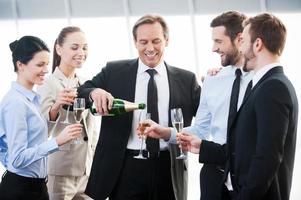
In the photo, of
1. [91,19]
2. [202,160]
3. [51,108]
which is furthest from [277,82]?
[91,19]

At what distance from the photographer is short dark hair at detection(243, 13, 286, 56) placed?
7.16 feet

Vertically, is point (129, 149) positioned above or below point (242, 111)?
below

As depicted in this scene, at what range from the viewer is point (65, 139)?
8.75 ft

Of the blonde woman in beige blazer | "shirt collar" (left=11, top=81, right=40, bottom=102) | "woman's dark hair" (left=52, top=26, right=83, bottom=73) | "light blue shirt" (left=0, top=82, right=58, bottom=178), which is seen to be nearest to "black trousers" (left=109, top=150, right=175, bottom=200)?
"light blue shirt" (left=0, top=82, right=58, bottom=178)

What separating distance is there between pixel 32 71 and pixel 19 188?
670 mm

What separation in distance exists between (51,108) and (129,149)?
→ 2.23 ft

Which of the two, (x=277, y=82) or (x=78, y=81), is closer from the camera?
(x=277, y=82)

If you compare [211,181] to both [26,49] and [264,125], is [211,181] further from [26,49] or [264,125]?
[26,49]

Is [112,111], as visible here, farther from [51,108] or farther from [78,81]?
[78,81]

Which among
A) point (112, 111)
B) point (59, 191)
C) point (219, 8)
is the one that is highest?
point (219, 8)

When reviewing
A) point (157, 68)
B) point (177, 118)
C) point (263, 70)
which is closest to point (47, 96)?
point (157, 68)

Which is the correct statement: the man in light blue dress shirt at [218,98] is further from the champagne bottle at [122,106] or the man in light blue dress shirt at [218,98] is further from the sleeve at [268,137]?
the sleeve at [268,137]

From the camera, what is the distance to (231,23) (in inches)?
111

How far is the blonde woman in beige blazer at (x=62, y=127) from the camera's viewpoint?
10.6 feet
